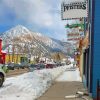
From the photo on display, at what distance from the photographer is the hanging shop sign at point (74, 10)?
1902 cm

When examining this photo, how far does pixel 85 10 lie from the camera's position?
62.3ft

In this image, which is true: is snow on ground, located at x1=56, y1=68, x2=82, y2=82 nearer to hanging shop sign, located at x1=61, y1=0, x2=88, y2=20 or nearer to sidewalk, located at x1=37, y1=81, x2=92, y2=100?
sidewalk, located at x1=37, y1=81, x2=92, y2=100

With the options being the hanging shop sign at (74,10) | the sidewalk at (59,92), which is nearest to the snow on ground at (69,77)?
the sidewalk at (59,92)

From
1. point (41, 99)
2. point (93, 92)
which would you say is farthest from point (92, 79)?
point (41, 99)

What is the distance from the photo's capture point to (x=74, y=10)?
1931 centimetres

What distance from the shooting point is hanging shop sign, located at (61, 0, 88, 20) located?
1902cm

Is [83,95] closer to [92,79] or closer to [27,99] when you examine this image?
[92,79]

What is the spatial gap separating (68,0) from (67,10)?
52 cm

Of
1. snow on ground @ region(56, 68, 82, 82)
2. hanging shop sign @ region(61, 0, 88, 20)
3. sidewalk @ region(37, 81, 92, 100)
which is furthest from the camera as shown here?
snow on ground @ region(56, 68, 82, 82)

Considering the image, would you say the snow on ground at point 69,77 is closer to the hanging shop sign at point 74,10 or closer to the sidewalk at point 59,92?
the sidewalk at point 59,92

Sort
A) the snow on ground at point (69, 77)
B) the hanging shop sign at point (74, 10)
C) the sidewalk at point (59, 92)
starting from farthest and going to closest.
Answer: the snow on ground at point (69, 77) → the sidewalk at point (59, 92) → the hanging shop sign at point (74, 10)

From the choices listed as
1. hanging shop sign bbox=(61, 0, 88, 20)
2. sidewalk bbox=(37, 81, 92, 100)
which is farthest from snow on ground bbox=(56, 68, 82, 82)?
hanging shop sign bbox=(61, 0, 88, 20)

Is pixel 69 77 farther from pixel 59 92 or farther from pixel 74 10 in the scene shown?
pixel 74 10

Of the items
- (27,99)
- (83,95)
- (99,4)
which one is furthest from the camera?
(83,95)
